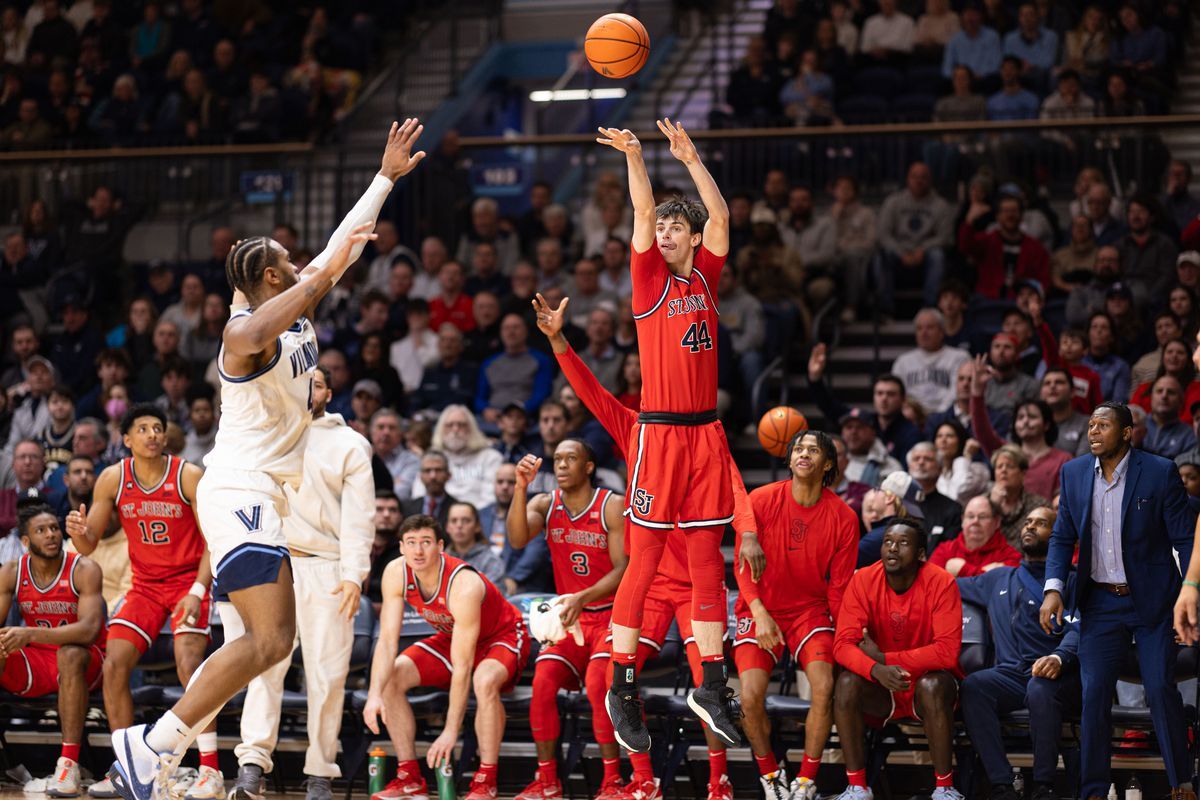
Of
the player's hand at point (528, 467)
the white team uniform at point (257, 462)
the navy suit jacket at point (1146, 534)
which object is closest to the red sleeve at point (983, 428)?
the navy suit jacket at point (1146, 534)

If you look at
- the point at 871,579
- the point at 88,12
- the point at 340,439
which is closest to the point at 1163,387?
the point at 871,579

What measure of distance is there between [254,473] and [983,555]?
15.4 ft

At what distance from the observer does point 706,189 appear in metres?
6.64

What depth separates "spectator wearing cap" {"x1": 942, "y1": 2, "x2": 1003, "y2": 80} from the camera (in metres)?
14.9

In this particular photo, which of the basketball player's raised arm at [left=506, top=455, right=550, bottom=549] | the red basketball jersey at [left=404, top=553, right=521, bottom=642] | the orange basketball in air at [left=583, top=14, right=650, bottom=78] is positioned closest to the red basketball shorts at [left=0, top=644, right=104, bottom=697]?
the red basketball jersey at [left=404, top=553, right=521, bottom=642]

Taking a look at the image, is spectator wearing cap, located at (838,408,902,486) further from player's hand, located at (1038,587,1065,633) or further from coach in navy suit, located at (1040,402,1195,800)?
player's hand, located at (1038,587,1065,633)

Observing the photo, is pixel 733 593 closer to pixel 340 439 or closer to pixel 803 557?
pixel 803 557

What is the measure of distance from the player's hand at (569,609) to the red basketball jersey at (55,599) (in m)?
3.02

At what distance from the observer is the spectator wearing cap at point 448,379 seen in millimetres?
13031

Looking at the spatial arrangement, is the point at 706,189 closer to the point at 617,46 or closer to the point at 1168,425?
the point at 617,46

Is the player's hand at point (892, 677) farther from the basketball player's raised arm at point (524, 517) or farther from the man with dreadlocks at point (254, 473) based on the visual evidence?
the man with dreadlocks at point (254, 473)

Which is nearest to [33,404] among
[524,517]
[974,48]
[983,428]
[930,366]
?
[524,517]

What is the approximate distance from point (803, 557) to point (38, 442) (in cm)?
674

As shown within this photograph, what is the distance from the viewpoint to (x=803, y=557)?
29.3ft
